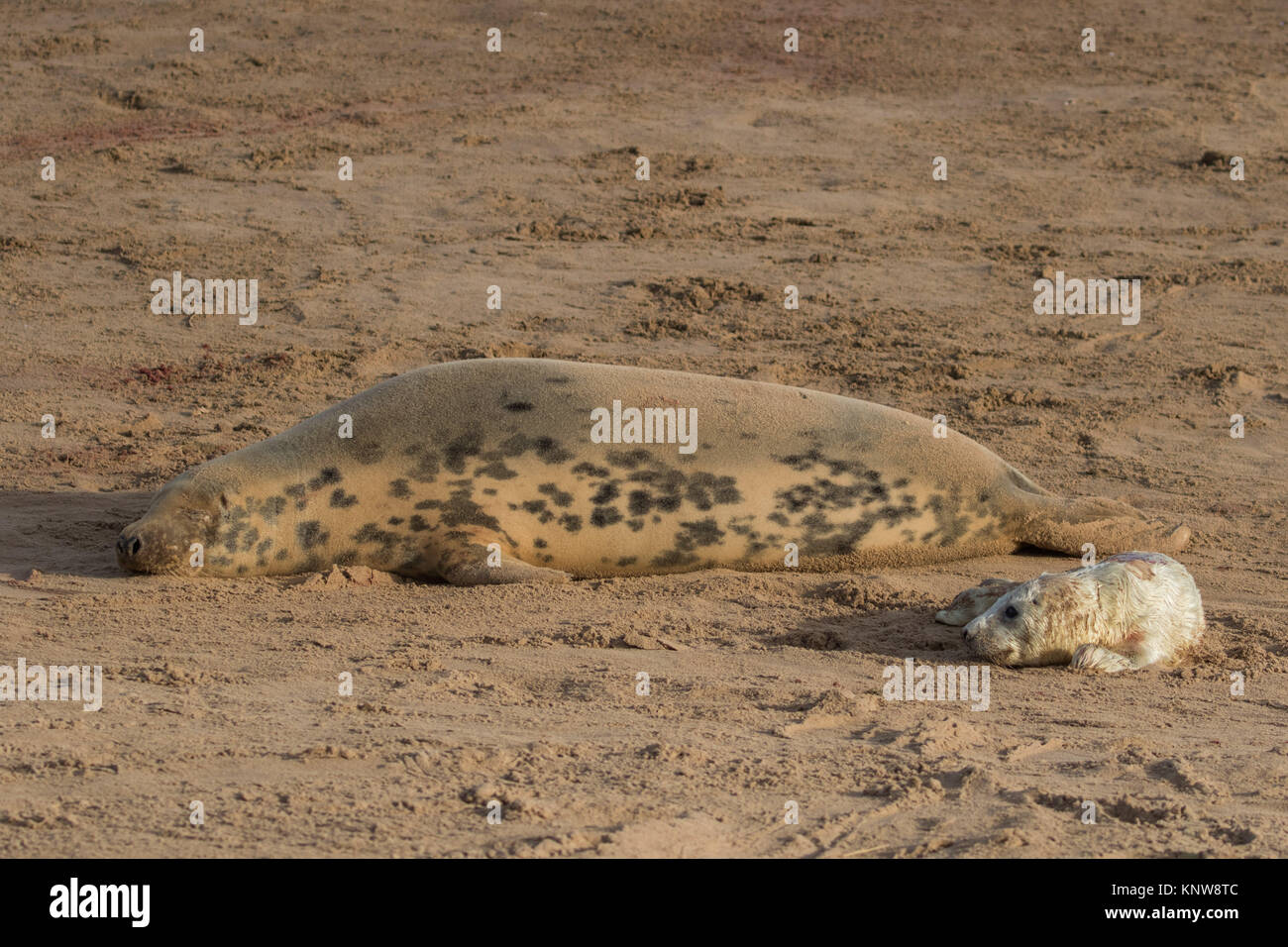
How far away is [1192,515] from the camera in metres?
6.82

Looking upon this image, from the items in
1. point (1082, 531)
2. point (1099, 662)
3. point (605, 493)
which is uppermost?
point (605, 493)

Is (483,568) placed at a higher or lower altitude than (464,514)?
lower

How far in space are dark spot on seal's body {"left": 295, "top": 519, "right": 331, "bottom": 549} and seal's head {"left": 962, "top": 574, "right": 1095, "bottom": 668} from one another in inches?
Result: 95.2

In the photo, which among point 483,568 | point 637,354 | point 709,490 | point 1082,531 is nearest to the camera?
point 483,568

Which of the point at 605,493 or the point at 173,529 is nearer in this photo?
the point at 173,529

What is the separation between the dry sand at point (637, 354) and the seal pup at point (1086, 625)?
0.36 feet

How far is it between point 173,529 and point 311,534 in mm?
503

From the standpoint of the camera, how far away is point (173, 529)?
559 cm

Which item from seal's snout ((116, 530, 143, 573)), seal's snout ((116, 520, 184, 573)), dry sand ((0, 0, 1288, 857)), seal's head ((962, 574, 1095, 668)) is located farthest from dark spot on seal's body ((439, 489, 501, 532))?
seal's head ((962, 574, 1095, 668))

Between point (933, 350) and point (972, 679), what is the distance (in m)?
4.28

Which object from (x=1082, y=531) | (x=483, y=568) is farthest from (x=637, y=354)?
(x=483, y=568)

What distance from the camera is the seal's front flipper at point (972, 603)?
5340 mm

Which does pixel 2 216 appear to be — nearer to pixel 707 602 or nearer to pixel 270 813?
pixel 707 602

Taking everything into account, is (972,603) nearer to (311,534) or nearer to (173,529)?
(311,534)
